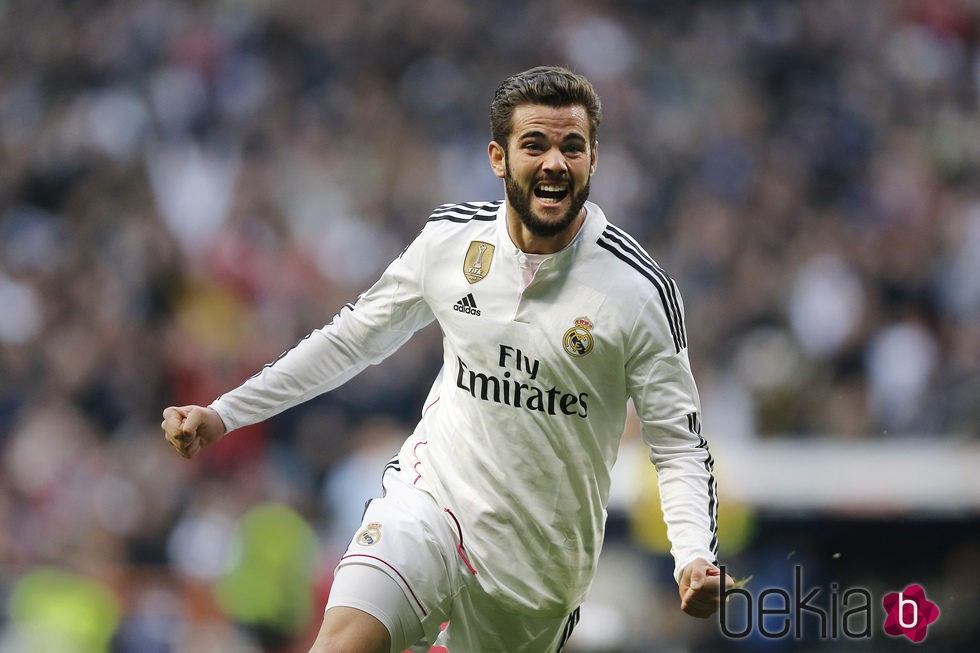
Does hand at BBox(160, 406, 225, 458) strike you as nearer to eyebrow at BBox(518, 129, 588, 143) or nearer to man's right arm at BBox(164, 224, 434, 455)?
man's right arm at BBox(164, 224, 434, 455)

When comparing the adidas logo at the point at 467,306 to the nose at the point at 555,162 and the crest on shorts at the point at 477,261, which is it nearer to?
the crest on shorts at the point at 477,261

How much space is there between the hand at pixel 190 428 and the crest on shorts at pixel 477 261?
0.96 m

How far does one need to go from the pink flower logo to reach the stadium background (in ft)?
2.55

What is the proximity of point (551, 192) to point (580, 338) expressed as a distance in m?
0.47

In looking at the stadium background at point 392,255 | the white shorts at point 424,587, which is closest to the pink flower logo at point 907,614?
the stadium background at point 392,255

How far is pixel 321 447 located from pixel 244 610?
142 centimetres

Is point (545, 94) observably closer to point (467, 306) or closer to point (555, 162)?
point (555, 162)

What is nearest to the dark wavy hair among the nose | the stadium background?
the nose

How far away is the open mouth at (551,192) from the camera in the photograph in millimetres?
4520

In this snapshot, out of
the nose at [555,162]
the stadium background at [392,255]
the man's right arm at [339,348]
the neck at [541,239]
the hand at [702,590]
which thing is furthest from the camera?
the stadium background at [392,255]

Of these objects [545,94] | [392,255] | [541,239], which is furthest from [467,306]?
[392,255]

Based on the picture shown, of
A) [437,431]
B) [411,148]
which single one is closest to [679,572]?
[437,431]

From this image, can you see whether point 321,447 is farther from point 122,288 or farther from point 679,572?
point 679,572

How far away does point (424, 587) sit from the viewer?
15.1ft
